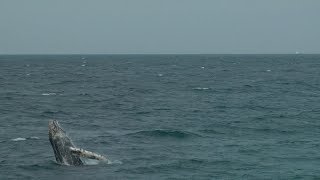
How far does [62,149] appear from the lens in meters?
36.6

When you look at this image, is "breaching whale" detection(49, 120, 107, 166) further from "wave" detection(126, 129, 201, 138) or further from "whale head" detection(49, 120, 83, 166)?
"wave" detection(126, 129, 201, 138)

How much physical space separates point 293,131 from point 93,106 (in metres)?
27.4

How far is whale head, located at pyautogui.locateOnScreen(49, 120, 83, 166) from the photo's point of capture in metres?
36.3

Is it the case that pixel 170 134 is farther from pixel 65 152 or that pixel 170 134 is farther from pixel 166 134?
pixel 65 152

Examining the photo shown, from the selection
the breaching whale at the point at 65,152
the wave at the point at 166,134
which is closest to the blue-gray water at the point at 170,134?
the wave at the point at 166,134

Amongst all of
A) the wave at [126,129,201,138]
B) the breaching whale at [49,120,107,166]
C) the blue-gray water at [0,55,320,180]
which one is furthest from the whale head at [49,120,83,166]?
the wave at [126,129,201,138]

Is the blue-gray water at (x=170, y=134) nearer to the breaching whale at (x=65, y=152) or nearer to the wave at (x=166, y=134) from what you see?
the wave at (x=166, y=134)

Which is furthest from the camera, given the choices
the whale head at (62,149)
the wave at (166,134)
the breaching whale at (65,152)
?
the wave at (166,134)

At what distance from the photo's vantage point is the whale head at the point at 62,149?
3631 centimetres

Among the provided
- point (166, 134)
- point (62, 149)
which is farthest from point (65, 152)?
point (166, 134)

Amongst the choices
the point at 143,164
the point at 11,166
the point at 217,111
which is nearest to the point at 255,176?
the point at 143,164

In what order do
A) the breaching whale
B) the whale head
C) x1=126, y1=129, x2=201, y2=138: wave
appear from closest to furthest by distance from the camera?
the breaching whale
the whale head
x1=126, y1=129, x2=201, y2=138: wave

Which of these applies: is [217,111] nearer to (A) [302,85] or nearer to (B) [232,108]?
(B) [232,108]

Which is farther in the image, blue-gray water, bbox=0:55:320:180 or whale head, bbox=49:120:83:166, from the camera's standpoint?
whale head, bbox=49:120:83:166
